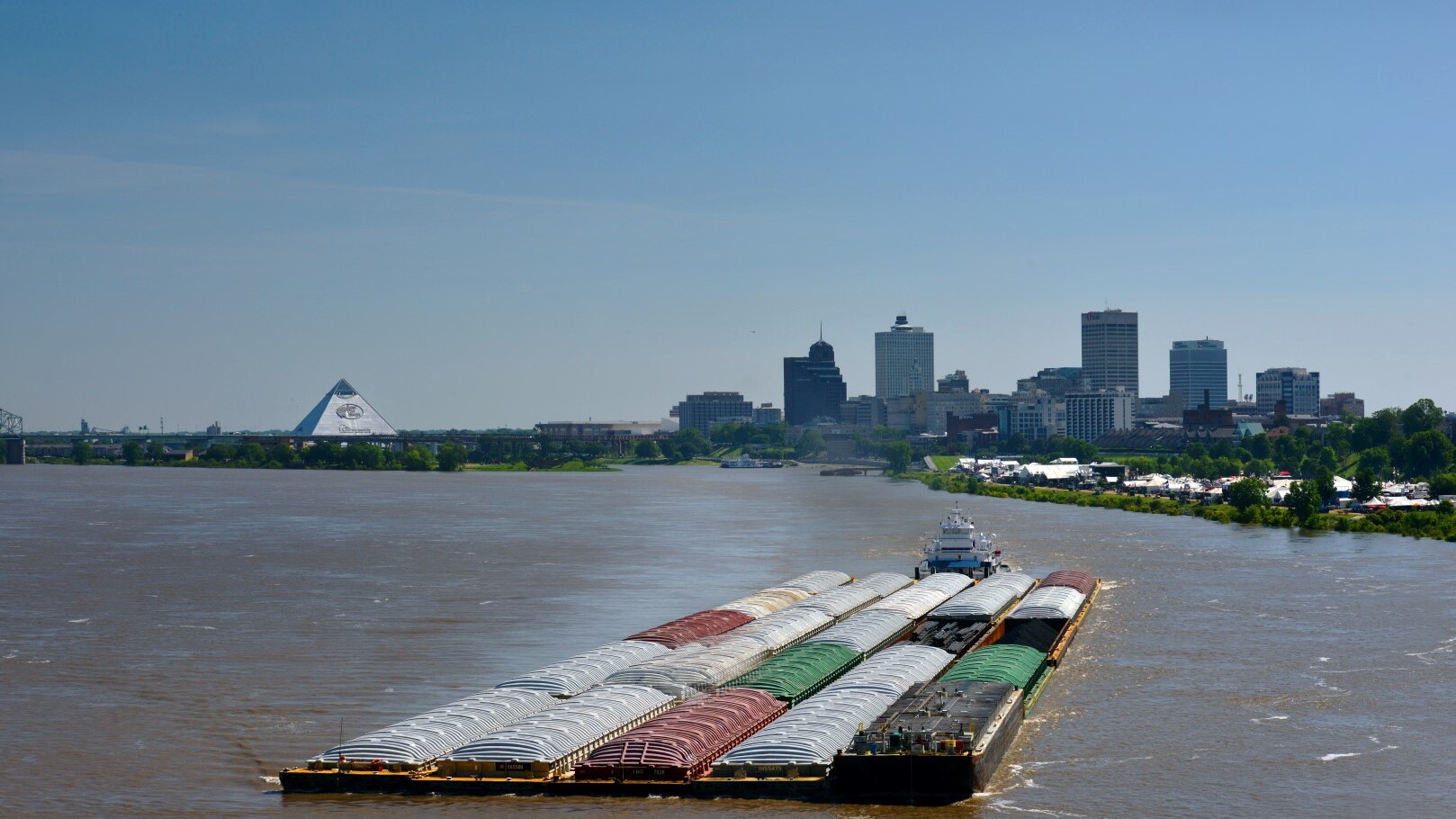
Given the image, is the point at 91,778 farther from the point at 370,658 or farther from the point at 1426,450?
the point at 1426,450

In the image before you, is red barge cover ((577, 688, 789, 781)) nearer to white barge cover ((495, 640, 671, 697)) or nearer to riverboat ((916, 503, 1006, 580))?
white barge cover ((495, 640, 671, 697))

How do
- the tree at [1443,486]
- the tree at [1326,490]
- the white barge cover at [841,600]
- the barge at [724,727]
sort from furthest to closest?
the tree at [1326,490]
the tree at [1443,486]
the white barge cover at [841,600]
the barge at [724,727]

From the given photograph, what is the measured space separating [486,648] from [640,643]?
9.71 m

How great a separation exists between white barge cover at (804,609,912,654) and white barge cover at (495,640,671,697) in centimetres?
597

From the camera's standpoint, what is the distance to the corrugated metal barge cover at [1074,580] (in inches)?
2948

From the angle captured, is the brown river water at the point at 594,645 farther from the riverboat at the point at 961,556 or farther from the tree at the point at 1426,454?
the tree at the point at 1426,454

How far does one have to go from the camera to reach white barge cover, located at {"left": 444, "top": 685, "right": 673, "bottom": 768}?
1469 inches

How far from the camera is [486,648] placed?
5950 centimetres

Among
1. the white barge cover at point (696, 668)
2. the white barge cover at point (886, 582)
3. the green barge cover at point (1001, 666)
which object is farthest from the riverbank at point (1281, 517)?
the white barge cover at point (696, 668)

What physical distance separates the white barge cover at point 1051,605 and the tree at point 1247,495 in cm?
7392

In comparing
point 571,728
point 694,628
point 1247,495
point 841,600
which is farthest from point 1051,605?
point 1247,495

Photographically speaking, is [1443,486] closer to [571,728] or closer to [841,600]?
[841,600]

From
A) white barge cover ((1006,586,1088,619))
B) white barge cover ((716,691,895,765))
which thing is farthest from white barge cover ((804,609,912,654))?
white barge cover ((716,691,895,765))

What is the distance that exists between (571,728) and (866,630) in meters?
19.9
